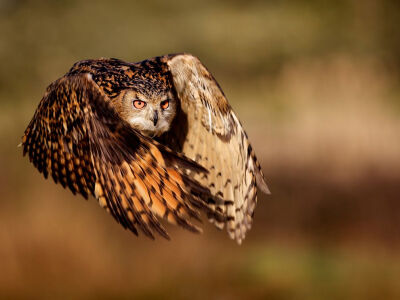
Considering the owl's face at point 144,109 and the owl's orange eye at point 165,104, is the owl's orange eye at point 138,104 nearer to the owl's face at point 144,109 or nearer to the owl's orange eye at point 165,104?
the owl's face at point 144,109

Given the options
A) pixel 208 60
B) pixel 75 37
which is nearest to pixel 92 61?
pixel 208 60

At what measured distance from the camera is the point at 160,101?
3.51 m

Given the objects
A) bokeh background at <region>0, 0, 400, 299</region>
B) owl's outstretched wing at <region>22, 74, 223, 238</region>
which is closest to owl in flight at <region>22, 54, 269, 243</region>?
owl's outstretched wing at <region>22, 74, 223, 238</region>

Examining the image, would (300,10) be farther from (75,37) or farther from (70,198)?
(70,198)

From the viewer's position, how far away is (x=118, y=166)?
2.93 metres

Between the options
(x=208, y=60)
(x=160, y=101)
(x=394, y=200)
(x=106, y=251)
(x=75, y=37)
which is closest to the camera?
(x=160, y=101)

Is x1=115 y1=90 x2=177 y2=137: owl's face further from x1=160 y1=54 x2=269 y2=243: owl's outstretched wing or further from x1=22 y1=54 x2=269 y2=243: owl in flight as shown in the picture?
x1=160 y1=54 x2=269 y2=243: owl's outstretched wing

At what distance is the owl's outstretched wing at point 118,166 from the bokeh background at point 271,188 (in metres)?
3.35

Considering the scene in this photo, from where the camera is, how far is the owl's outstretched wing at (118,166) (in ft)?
9.14

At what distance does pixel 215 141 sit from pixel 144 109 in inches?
17.8

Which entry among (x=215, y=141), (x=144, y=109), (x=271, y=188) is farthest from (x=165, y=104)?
(x=271, y=188)

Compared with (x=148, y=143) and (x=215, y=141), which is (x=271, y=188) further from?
(x=148, y=143)

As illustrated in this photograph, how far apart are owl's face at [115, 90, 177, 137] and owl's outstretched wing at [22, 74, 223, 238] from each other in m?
0.31

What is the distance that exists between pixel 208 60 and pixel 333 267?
10.8 feet
